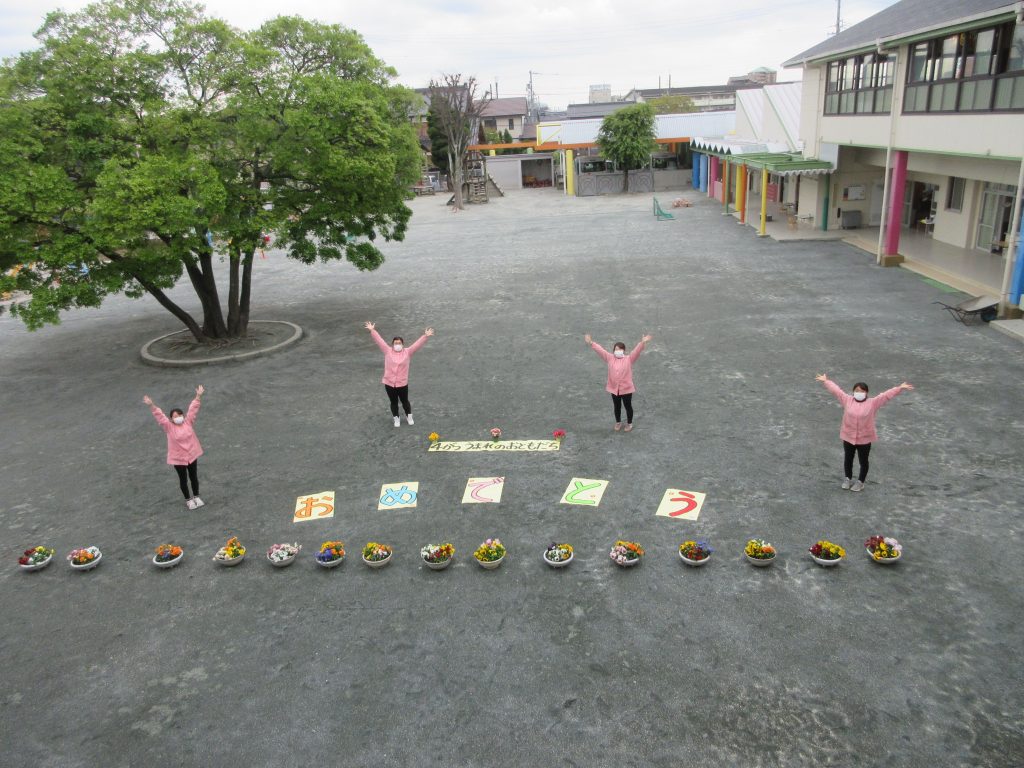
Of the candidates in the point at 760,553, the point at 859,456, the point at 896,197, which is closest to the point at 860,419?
the point at 859,456

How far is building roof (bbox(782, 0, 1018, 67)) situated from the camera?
1655cm

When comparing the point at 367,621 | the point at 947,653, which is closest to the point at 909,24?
the point at 947,653

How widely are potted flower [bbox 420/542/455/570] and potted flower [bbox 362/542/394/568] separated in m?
0.43

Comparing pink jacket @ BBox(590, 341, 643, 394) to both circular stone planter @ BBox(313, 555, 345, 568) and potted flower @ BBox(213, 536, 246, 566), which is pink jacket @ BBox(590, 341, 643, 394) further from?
potted flower @ BBox(213, 536, 246, 566)

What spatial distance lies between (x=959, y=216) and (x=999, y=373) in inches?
538

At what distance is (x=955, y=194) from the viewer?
24.7 meters

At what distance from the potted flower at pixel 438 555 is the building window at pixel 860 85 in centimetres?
2114

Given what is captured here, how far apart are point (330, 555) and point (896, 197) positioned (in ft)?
70.1

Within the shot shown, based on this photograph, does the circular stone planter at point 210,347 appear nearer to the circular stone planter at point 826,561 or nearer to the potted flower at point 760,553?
the potted flower at point 760,553

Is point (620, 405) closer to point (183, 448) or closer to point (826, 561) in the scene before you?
point (826, 561)

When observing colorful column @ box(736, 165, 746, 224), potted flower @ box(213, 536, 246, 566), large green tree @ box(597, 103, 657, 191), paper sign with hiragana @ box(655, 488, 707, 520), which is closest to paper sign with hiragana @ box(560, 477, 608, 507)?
Answer: paper sign with hiragana @ box(655, 488, 707, 520)

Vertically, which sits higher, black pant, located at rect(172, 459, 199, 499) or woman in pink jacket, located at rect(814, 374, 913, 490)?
woman in pink jacket, located at rect(814, 374, 913, 490)

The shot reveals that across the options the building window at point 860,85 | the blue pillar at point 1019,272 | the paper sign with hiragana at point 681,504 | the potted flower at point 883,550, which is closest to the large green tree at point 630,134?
the building window at point 860,85

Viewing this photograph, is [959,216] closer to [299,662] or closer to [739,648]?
[739,648]
